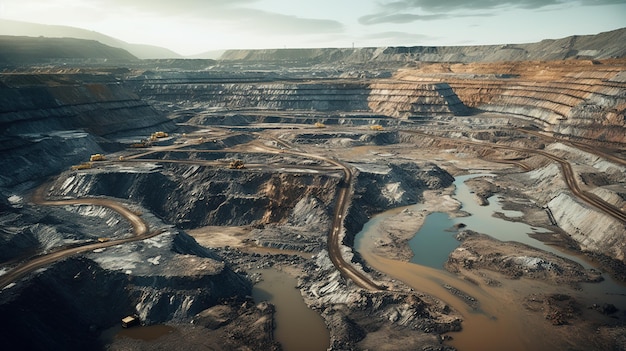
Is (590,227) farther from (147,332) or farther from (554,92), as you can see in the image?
(554,92)

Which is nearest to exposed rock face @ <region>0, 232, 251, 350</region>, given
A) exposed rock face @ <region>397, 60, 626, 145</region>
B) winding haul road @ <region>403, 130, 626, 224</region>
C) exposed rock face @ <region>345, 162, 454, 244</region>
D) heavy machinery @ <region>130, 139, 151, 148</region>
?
exposed rock face @ <region>345, 162, 454, 244</region>

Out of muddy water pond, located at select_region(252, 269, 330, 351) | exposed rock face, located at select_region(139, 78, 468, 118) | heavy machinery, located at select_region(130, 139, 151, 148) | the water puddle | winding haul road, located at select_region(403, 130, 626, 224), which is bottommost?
muddy water pond, located at select_region(252, 269, 330, 351)

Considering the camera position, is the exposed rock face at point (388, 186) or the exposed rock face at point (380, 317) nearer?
the exposed rock face at point (380, 317)

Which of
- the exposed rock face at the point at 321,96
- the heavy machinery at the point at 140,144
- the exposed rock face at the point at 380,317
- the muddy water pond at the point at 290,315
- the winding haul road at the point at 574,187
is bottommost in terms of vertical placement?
the muddy water pond at the point at 290,315

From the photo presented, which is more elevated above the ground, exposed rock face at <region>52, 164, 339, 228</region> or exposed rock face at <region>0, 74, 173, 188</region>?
exposed rock face at <region>0, 74, 173, 188</region>

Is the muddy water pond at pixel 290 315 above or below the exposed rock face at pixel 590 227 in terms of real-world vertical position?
below

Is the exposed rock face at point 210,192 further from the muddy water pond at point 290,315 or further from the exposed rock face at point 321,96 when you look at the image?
the exposed rock face at point 321,96

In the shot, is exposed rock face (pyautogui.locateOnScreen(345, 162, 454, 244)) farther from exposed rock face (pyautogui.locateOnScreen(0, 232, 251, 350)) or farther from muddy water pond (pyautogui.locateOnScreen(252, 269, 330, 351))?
exposed rock face (pyautogui.locateOnScreen(0, 232, 251, 350))

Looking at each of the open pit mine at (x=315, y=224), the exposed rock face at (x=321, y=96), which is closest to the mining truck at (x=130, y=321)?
the open pit mine at (x=315, y=224)
